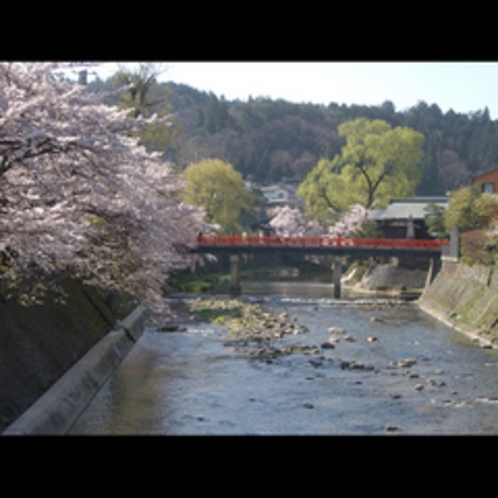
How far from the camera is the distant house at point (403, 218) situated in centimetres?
6850

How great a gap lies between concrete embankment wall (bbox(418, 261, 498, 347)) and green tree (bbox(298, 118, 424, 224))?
23510 mm

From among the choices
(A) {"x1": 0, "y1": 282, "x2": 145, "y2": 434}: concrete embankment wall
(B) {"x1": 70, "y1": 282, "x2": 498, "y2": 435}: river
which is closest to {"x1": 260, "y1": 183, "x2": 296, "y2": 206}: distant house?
(B) {"x1": 70, "y1": 282, "x2": 498, "y2": 435}: river

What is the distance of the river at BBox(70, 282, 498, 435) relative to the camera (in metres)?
18.2

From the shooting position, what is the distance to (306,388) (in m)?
22.5

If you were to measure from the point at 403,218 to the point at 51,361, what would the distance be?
175 ft

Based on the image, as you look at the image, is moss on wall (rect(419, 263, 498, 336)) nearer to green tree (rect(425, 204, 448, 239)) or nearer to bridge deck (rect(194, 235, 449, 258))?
Result: bridge deck (rect(194, 235, 449, 258))

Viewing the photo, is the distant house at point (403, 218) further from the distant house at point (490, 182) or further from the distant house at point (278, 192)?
the distant house at point (278, 192)

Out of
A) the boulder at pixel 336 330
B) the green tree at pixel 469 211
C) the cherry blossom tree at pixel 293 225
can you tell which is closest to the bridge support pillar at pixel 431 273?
the green tree at pixel 469 211

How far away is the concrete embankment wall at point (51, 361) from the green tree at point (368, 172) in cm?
4988

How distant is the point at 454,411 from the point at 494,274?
Answer: 19.2m

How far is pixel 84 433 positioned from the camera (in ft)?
56.4

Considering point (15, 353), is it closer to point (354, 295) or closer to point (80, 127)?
point (80, 127)

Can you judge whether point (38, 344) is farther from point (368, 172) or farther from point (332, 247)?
point (368, 172)
